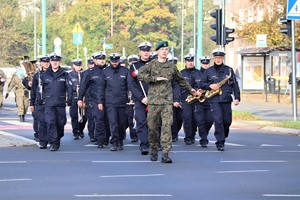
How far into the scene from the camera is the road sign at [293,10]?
85.4 ft

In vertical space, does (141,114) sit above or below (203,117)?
above

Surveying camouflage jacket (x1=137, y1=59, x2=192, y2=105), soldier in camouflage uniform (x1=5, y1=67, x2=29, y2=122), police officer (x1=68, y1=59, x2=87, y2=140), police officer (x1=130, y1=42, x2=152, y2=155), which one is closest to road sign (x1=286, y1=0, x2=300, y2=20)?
police officer (x1=68, y1=59, x2=87, y2=140)

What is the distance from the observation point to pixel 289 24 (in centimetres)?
2719

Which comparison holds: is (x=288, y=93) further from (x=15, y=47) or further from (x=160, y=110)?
(x=15, y=47)

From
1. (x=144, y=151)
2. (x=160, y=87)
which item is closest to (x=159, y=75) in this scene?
(x=160, y=87)

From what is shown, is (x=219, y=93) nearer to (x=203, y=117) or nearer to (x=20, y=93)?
(x=203, y=117)

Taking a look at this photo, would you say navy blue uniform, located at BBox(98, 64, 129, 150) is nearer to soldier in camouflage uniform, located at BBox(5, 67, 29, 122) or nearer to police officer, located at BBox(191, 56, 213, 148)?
police officer, located at BBox(191, 56, 213, 148)

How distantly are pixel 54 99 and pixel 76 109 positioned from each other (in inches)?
160

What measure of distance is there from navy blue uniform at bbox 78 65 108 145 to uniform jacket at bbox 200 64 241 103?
214 cm

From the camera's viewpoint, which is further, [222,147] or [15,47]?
[15,47]

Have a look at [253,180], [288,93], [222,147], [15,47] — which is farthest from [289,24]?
[15,47]

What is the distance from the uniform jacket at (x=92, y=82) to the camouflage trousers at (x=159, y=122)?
13.0 feet

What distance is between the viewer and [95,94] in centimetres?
2064

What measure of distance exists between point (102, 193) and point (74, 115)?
11228mm
